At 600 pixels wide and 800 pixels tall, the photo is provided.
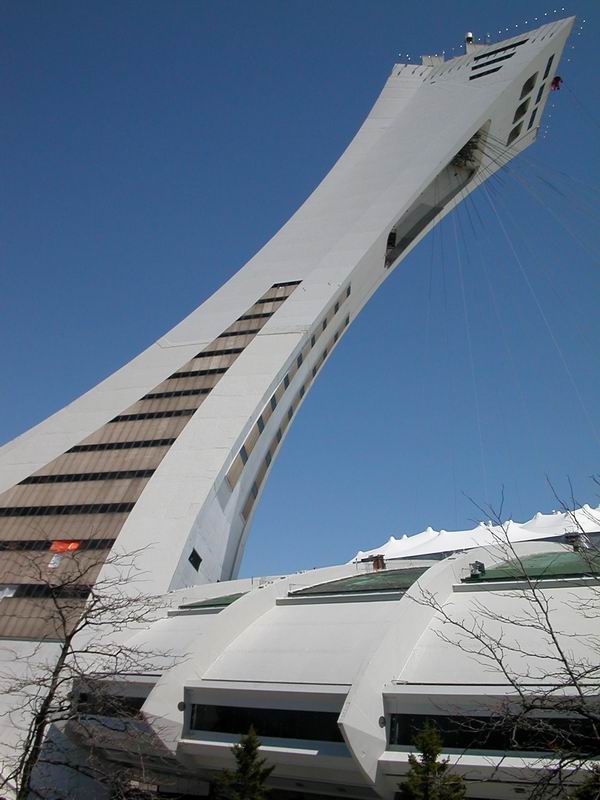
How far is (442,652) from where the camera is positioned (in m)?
13.4

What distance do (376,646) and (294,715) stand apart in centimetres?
255

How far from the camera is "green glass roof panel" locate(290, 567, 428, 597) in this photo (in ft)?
56.1

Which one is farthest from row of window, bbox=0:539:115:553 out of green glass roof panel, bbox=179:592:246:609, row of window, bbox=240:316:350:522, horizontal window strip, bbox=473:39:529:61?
horizontal window strip, bbox=473:39:529:61

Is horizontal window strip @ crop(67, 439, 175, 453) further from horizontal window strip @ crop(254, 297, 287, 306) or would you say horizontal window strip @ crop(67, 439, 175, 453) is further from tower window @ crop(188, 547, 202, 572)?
horizontal window strip @ crop(254, 297, 287, 306)

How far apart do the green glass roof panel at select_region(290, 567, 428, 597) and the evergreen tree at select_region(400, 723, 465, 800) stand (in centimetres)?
554

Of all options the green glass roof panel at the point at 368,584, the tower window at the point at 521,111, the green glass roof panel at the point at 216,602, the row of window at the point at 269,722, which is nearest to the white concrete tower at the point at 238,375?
the tower window at the point at 521,111

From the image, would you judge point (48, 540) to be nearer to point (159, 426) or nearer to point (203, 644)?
point (159, 426)

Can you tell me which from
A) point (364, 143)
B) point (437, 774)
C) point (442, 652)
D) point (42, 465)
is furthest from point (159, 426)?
point (364, 143)

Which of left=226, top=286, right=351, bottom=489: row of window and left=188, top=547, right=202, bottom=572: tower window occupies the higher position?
left=226, top=286, right=351, bottom=489: row of window

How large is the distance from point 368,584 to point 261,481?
18.2 m

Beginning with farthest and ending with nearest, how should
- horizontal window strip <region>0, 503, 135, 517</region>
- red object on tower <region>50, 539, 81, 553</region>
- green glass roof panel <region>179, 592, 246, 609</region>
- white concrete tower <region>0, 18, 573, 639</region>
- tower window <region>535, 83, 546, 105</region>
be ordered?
tower window <region>535, 83, 546, 105</region> → horizontal window strip <region>0, 503, 135, 517</region> → white concrete tower <region>0, 18, 573, 639</region> → red object on tower <region>50, 539, 81, 553</region> → green glass roof panel <region>179, 592, 246, 609</region>

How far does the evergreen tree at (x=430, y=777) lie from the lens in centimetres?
1040

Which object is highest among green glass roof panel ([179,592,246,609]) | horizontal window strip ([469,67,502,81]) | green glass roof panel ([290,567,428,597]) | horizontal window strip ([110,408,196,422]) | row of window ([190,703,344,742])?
horizontal window strip ([469,67,502,81])

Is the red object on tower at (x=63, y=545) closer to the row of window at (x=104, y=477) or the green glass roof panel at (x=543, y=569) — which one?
the row of window at (x=104, y=477)
